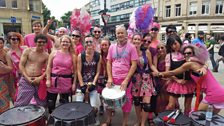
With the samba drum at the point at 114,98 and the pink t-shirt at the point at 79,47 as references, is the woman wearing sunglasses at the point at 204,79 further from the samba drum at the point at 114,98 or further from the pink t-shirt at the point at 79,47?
the pink t-shirt at the point at 79,47

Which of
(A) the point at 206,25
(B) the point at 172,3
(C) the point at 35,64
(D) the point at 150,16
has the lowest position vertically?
(C) the point at 35,64

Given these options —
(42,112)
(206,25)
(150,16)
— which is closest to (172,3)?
(206,25)

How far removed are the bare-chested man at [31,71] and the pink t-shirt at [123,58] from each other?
1248 millimetres

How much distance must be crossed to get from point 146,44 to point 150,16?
2.93ft

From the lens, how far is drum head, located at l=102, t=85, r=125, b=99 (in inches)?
109

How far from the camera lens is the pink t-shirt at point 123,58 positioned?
317 cm

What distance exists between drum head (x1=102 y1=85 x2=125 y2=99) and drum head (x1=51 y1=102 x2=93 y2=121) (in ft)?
1.39

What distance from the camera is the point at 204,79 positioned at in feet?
9.04

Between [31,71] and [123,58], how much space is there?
1597 mm

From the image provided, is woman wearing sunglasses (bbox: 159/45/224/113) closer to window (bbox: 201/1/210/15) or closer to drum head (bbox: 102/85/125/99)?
drum head (bbox: 102/85/125/99)

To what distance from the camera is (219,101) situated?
267 centimetres

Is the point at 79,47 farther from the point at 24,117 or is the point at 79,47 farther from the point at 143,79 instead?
the point at 24,117

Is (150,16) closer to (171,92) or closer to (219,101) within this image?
(171,92)

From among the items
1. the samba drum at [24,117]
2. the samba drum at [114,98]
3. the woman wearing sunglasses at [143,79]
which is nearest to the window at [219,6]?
the woman wearing sunglasses at [143,79]
